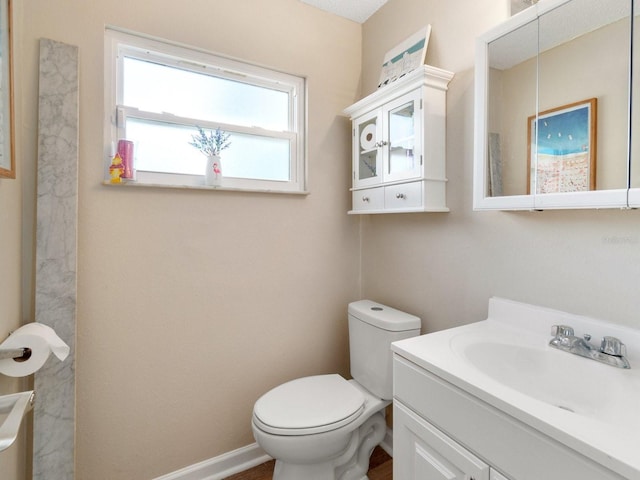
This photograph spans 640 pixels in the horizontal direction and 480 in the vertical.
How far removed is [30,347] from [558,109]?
1843 millimetres

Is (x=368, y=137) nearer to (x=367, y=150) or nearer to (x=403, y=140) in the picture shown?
(x=367, y=150)

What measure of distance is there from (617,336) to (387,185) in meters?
1.01

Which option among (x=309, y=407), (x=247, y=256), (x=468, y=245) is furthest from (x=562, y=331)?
(x=247, y=256)

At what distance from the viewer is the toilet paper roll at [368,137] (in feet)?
5.49

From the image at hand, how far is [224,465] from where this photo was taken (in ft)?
5.26

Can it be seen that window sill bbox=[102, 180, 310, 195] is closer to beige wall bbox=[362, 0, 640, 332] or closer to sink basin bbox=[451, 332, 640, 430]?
beige wall bbox=[362, 0, 640, 332]

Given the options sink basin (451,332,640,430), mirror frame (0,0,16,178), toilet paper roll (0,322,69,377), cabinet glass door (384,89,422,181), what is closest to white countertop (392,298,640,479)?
sink basin (451,332,640,430)

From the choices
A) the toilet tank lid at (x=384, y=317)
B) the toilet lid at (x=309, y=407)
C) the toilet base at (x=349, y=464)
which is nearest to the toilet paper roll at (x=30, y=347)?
the toilet lid at (x=309, y=407)

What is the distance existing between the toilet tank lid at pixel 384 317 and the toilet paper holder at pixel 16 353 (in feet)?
4.32

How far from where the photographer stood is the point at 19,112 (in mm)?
1181

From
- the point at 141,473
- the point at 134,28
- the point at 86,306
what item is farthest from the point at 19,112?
the point at 141,473

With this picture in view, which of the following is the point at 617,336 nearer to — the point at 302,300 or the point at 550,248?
the point at 550,248

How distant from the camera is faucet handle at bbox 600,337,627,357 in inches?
34.5

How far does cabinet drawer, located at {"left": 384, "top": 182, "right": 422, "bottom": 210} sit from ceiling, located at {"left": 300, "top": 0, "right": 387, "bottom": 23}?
1.11m
